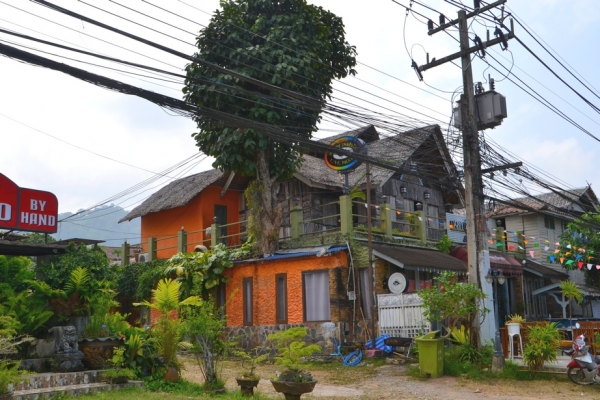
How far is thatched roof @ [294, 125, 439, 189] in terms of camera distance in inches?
972

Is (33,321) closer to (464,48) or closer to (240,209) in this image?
(464,48)

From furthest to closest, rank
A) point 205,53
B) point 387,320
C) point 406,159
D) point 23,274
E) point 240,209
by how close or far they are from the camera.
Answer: point 240,209, point 406,159, point 205,53, point 387,320, point 23,274

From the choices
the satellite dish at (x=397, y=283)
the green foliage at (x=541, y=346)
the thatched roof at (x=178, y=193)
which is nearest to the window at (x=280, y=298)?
the satellite dish at (x=397, y=283)

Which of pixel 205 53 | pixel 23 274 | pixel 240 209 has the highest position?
pixel 205 53

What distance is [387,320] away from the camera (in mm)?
18984

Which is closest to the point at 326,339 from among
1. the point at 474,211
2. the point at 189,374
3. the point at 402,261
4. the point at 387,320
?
the point at 387,320

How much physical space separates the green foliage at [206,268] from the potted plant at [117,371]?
347 inches

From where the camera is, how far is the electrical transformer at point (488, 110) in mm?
17031

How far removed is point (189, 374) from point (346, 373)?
4.36 meters

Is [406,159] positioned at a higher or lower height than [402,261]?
higher

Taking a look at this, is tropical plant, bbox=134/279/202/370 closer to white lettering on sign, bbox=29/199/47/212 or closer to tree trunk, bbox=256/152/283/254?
white lettering on sign, bbox=29/199/47/212

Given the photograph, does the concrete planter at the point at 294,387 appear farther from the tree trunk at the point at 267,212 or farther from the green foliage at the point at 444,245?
the green foliage at the point at 444,245

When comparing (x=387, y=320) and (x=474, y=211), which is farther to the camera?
(x=387, y=320)

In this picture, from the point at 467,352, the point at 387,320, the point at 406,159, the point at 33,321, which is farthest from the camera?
the point at 406,159
